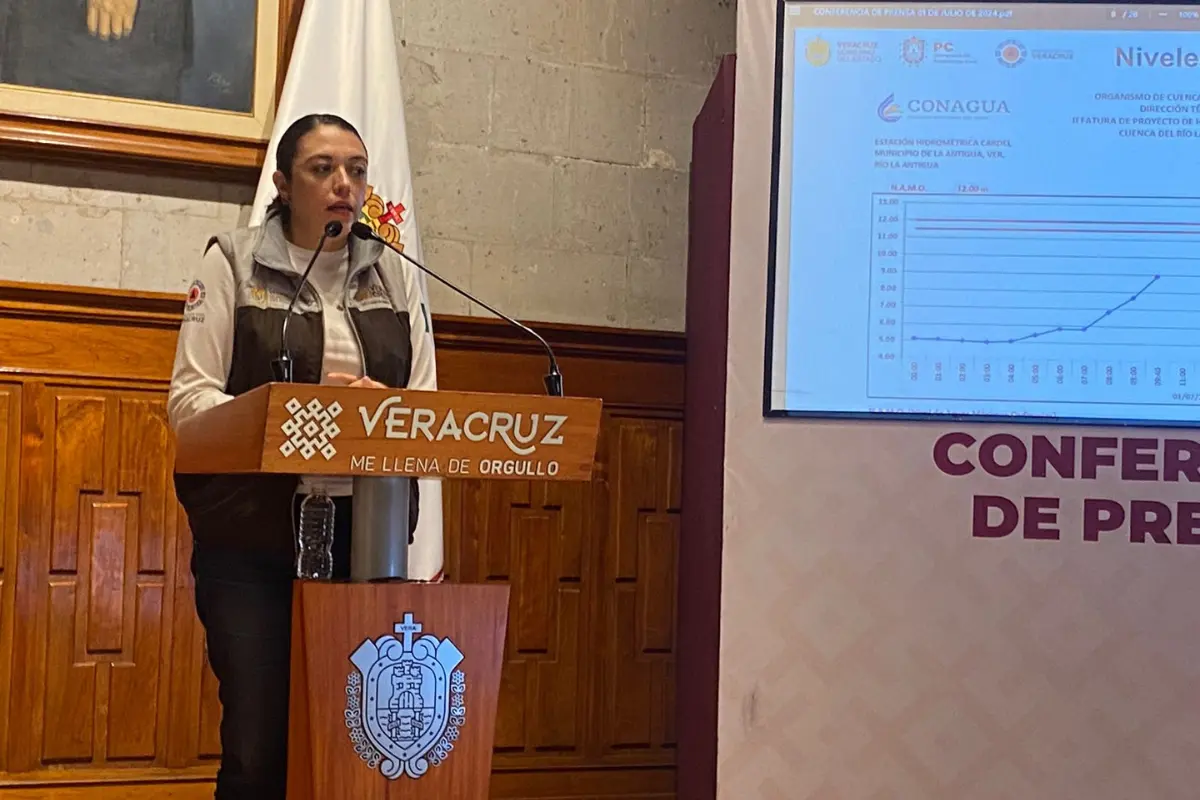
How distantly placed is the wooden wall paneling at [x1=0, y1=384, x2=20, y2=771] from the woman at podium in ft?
3.38

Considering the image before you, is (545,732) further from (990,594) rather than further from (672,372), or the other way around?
(990,594)

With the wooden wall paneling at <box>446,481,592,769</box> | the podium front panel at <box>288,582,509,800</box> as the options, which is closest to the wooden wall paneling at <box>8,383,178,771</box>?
the wooden wall paneling at <box>446,481,592,769</box>

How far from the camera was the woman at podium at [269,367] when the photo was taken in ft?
5.81

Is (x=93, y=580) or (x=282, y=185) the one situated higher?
(x=282, y=185)

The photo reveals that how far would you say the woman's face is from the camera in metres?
1.89

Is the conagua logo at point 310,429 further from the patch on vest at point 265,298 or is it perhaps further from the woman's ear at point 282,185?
the woman's ear at point 282,185

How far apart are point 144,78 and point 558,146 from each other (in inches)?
40.1

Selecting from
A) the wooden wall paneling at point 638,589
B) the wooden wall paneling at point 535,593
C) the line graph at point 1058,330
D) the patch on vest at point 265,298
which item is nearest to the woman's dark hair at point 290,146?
the patch on vest at point 265,298

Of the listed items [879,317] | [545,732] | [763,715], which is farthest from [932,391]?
[545,732]

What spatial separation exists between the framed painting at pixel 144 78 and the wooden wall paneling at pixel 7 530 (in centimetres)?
57

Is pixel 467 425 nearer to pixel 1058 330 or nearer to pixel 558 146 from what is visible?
pixel 1058 330

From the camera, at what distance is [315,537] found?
175cm

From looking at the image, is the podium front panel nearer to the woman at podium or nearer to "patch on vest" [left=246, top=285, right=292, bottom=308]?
the woman at podium

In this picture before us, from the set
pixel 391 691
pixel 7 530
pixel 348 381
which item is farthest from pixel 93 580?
pixel 391 691
